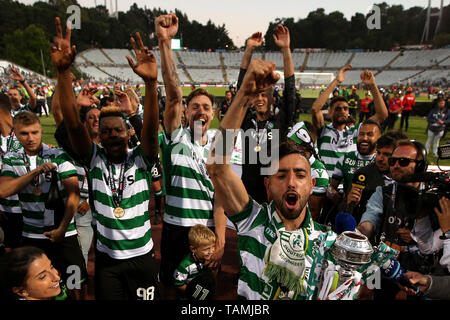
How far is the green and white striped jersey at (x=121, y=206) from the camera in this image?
2.61 metres

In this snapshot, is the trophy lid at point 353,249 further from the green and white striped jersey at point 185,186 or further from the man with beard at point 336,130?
the man with beard at point 336,130

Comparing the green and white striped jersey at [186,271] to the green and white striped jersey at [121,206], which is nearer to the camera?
the green and white striped jersey at [121,206]

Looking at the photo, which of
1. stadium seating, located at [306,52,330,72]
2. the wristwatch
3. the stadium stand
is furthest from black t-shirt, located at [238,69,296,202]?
stadium seating, located at [306,52,330,72]

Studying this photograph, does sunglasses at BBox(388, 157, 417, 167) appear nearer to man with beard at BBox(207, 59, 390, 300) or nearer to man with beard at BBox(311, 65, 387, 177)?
man with beard at BBox(207, 59, 390, 300)

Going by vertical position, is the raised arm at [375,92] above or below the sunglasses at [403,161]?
above

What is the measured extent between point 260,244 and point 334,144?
3.88m

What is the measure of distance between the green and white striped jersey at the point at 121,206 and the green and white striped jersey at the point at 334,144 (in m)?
3.44

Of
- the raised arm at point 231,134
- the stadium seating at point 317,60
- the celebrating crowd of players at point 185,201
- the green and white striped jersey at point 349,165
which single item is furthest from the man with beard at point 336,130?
the stadium seating at point 317,60

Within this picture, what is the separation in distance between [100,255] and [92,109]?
2477 millimetres

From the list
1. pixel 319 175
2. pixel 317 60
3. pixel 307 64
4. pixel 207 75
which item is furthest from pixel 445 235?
pixel 317 60

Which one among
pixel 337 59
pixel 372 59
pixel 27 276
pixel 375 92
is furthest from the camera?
pixel 337 59

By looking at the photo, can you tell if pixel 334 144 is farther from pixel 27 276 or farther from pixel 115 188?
pixel 27 276

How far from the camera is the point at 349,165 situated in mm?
4383

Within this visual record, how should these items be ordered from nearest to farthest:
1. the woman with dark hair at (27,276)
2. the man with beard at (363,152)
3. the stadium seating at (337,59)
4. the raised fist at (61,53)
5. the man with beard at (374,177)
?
1. the woman with dark hair at (27,276)
2. the raised fist at (61,53)
3. the man with beard at (374,177)
4. the man with beard at (363,152)
5. the stadium seating at (337,59)
